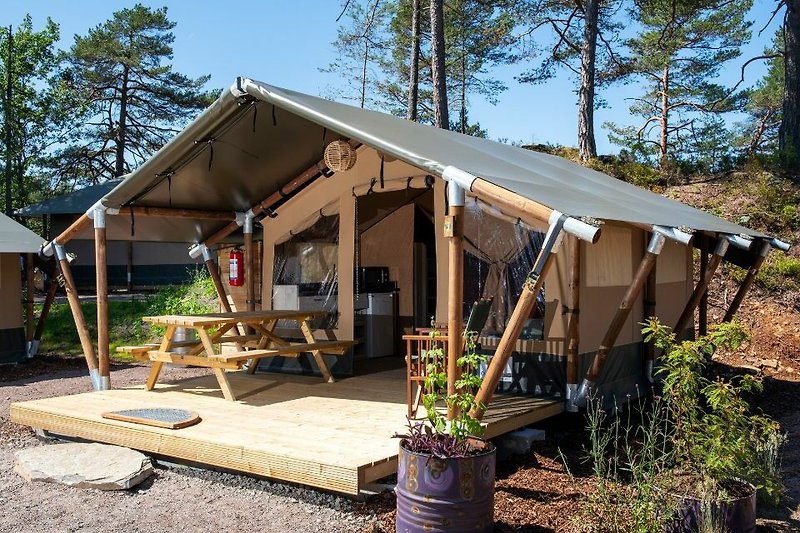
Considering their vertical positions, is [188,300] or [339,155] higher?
[339,155]

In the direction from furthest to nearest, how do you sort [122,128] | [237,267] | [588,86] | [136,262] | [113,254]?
[122,128] < [136,262] < [113,254] < [588,86] < [237,267]

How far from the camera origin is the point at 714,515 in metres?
3.38

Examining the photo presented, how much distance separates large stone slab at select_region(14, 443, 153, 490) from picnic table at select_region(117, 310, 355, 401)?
0.99 metres

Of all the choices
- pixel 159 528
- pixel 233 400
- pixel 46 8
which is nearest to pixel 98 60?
pixel 46 8

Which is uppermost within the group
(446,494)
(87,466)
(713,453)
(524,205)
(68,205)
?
(68,205)

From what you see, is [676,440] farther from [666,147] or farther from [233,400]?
[666,147]

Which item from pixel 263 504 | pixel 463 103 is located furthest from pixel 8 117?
pixel 263 504

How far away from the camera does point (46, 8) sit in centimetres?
2139

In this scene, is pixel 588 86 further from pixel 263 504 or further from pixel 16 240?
pixel 263 504

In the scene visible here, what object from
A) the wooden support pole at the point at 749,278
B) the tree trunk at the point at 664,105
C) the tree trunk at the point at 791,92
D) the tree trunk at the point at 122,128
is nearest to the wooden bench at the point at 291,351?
the wooden support pole at the point at 749,278

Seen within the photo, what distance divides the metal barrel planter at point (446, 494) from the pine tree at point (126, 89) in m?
23.2

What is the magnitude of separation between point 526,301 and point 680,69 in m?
21.3

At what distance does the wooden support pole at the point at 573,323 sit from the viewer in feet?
19.3

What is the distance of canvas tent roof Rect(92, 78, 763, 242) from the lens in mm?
5008
